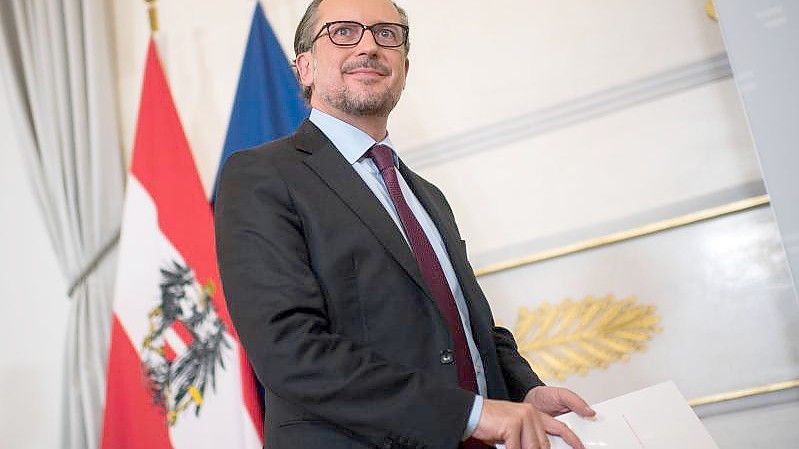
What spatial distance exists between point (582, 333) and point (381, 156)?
1419mm

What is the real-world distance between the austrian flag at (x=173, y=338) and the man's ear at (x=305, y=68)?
1305 mm

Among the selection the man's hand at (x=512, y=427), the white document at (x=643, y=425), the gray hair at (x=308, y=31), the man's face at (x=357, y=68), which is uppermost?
the gray hair at (x=308, y=31)

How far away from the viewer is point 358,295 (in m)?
1.40

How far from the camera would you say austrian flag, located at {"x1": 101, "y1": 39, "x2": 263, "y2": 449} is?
9.50 ft

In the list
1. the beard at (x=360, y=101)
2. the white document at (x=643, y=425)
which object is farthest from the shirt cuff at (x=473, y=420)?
the beard at (x=360, y=101)

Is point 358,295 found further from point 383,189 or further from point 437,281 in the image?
point 383,189

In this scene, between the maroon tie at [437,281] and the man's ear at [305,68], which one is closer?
the maroon tie at [437,281]

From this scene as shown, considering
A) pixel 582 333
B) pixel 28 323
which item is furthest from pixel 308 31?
pixel 28 323

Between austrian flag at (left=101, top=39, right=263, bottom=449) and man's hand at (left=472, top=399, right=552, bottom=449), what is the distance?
1.71 meters

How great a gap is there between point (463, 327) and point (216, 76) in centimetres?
241

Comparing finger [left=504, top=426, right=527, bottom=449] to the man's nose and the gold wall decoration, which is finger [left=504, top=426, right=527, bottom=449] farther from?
the gold wall decoration

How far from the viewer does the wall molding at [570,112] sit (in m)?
2.82

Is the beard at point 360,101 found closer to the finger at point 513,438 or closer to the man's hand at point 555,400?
the man's hand at point 555,400

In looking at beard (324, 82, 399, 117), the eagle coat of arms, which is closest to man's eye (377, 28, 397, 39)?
beard (324, 82, 399, 117)
